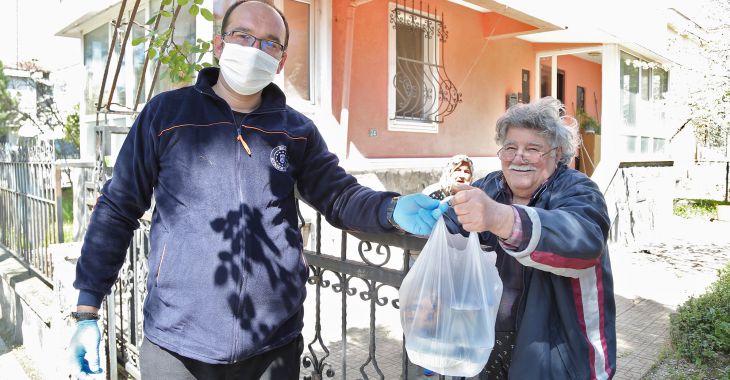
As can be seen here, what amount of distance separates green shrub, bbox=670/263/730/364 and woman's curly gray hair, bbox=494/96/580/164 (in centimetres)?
278

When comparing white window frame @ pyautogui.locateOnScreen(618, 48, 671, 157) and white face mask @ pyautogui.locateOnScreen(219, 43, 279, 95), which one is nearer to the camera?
white face mask @ pyautogui.locateOnScreen(219, 43, 279, 95)

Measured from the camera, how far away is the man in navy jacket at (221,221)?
1.79 meters

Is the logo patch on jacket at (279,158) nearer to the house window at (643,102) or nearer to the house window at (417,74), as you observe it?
the house window at (417,74)

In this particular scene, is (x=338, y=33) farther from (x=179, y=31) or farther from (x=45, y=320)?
(x=45, y=320)

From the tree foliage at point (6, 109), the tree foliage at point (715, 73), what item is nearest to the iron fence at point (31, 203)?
the tree foliage at point (715, 73)

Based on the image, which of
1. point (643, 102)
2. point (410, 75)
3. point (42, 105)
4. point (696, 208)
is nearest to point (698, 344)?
point (410, 75)

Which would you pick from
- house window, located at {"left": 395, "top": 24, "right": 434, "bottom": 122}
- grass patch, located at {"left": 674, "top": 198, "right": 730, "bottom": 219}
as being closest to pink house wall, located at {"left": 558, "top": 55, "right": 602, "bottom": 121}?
grass patch, located at {"left": 674, "top": 198, "right": 730, "bottom": 219}

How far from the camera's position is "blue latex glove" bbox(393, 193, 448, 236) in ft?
6.09

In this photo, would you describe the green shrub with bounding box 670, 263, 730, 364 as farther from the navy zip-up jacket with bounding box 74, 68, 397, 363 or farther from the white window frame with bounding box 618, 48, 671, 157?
the white window frame with bounding box 618, 48, 671, 157

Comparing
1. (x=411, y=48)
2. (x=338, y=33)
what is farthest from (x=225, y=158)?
(x=411, y=48)

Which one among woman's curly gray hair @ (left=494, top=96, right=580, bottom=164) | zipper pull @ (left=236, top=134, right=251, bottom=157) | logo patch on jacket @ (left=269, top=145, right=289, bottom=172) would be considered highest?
woman's curly gray hair @ (left=494, top=96, right=580, bottom=164)

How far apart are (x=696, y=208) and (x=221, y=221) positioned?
46.9ft

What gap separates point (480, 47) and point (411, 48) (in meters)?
1.90

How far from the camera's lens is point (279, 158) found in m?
1.92
